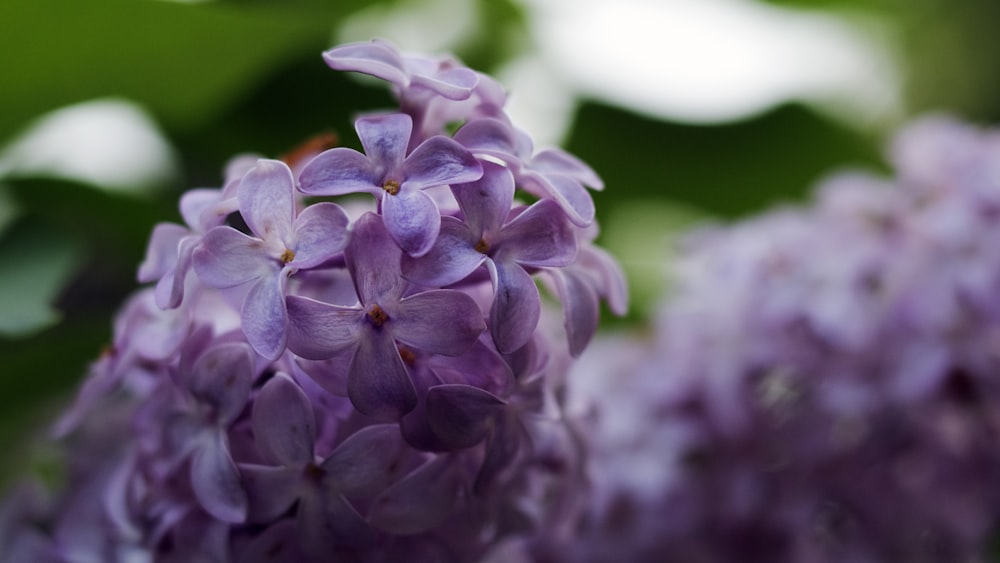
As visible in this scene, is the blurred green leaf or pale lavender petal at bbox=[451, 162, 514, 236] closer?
pale lavender petal at bbox=[451, 162, 514, 236]

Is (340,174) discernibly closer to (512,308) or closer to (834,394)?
(512,308)

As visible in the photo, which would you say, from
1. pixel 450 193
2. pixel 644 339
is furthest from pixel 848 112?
pixel 450 193

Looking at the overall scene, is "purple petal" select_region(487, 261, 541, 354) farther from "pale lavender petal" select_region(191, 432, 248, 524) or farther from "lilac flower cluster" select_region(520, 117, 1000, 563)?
"lilac flower cluster" select_region(520, 117, 1000, 563)

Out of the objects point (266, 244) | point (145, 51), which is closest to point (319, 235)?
point (266, 244)

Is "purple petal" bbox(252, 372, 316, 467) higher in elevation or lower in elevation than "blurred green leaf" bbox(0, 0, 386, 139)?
higher


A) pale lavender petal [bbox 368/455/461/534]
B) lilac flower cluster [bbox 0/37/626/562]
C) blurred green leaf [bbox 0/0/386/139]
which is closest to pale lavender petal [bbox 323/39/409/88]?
lilac flower cluster [bbox 0/37/626/562]

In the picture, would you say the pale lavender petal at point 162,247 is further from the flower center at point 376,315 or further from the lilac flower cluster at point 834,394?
the lilac flower cluster at point 834,394

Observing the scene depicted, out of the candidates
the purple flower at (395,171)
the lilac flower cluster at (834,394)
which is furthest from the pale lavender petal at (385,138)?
the lilac flower cluster at (834,394)
